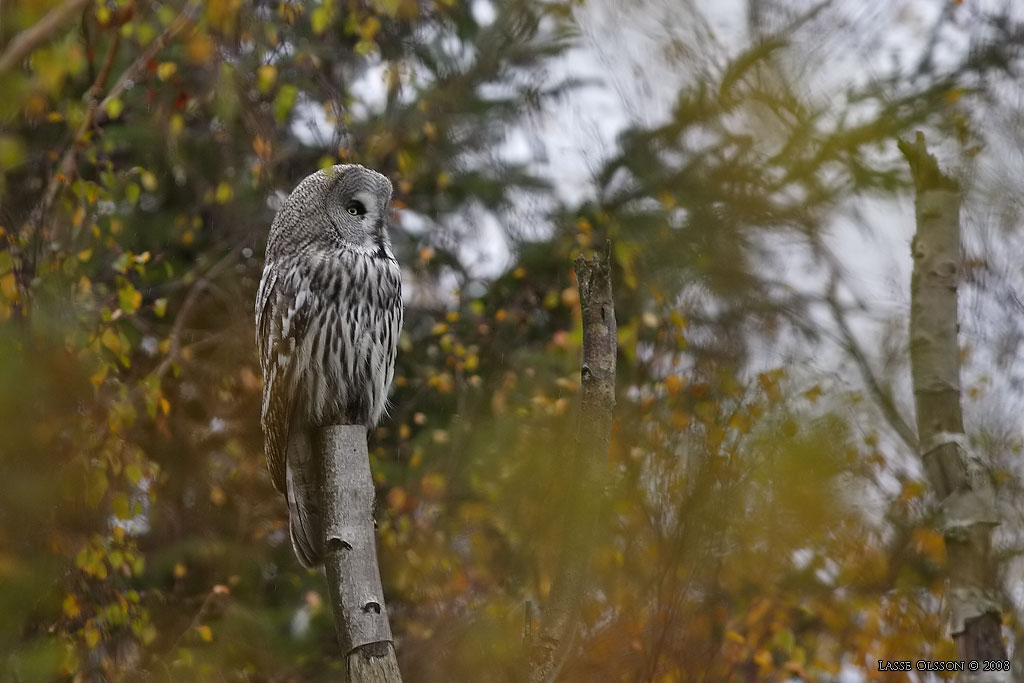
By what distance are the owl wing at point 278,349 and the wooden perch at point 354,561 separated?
2.40ft

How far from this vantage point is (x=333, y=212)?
3379 mm

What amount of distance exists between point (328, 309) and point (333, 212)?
36 centimetres

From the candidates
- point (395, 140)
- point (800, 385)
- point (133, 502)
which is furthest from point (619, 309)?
point (133, 502)

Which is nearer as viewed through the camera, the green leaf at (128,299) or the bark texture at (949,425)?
the bark texture at (949,425)

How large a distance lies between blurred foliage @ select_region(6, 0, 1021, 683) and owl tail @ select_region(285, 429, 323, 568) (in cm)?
81

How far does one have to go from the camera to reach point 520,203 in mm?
6133

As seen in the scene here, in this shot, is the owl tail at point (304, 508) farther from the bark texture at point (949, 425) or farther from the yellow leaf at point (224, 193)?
the yellow leaf at point (224, 193)

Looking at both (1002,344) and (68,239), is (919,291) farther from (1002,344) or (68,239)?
(68,239)

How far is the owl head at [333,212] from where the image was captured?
131 inches

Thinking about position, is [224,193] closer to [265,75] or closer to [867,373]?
[265,75]

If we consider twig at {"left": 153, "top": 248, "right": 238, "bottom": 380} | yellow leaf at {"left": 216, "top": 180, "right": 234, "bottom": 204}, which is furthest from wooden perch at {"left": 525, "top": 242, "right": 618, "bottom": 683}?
yellow leaf at {"left": 216, "top": 180, "right": 234, "bottom": 204}

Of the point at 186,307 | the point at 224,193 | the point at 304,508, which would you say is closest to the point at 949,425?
the point at 304,508

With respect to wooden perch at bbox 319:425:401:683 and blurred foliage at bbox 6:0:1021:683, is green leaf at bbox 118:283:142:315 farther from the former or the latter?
wooden perch at bbox 319:425:401:683

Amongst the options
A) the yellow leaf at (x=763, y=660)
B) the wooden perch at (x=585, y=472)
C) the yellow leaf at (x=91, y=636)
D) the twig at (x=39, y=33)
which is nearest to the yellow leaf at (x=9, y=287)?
the yellow leaf at (x=91, y=636)
